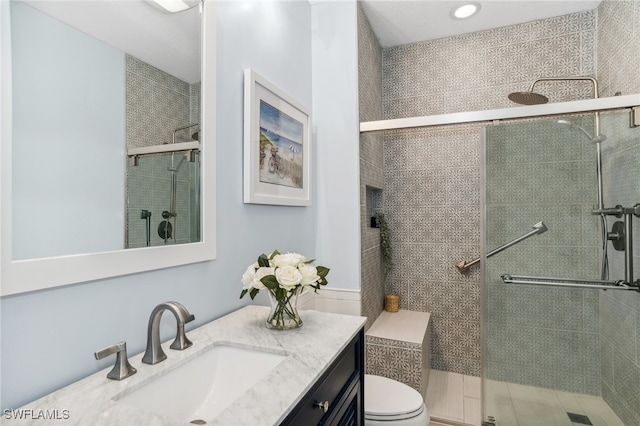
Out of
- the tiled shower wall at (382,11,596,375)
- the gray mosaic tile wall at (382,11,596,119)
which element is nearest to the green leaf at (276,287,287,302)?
the tiled shower wall at (382,11,596,375)

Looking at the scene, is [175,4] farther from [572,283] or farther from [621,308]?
[621,308]

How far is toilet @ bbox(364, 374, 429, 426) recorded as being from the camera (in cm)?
147

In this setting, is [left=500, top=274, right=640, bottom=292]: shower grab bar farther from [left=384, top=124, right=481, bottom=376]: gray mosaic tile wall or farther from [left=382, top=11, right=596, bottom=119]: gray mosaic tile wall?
[left=382, top=11, right=596, bottom=119]: gray mosaic tile wall

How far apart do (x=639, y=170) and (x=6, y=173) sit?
231 cm

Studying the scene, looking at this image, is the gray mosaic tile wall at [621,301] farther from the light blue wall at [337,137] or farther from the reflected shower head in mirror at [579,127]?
the light blue wall at [337,137]

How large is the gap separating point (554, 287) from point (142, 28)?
2050 millimetres

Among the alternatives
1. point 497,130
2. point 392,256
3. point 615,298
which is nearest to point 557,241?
point 615,298

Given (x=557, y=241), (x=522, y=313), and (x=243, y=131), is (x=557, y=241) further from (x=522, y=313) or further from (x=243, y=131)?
(x=243, y=131)

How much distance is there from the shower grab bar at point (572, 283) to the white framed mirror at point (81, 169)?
1.55m

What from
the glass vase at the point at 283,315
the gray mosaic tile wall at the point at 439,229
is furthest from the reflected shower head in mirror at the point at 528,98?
the glass vase at the point at 283,315

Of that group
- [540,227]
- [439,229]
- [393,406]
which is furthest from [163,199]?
[439,229]

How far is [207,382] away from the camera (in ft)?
3.22

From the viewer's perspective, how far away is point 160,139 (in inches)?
41.5

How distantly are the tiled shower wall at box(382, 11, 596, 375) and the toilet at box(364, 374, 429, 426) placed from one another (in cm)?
111
